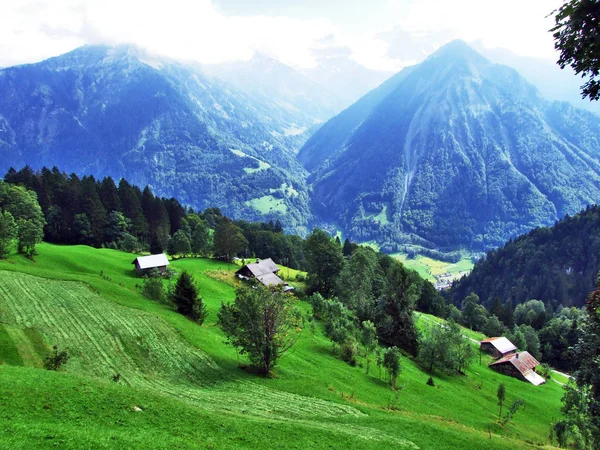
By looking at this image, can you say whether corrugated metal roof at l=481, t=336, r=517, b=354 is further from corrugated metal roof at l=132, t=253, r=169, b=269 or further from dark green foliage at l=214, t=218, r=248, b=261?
corrugated metal roof at l=132, t=253, r=169, b=269

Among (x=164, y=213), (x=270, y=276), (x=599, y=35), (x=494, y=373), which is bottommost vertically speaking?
(x=494, y=373)

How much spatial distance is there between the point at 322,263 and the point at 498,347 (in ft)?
175

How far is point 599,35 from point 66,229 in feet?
435

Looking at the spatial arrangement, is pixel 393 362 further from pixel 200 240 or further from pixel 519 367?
pixel 200 240

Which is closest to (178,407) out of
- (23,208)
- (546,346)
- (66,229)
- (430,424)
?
(430,424)

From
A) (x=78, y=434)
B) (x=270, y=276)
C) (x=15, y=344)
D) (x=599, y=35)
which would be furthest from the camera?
(x=270, y=276)

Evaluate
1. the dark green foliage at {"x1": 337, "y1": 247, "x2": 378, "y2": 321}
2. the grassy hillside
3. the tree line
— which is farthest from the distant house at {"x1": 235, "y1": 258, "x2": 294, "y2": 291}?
the grassy hillside

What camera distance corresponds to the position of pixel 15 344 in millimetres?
37844

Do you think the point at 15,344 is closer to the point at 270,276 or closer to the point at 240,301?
the point at 240,301

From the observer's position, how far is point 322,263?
11200 centimetres

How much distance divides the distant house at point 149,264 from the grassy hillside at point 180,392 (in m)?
20.1

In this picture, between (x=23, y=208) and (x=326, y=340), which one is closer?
(x=326, y=340)

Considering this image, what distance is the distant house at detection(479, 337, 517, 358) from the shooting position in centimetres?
10941

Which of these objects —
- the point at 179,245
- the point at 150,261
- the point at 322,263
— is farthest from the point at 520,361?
the point at 179,245
